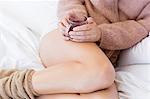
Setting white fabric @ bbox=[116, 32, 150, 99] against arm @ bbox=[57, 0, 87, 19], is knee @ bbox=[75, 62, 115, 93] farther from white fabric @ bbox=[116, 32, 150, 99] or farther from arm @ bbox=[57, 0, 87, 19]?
arm @ bbox=[57, 0, 87, 19]

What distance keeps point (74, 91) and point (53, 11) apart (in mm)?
631

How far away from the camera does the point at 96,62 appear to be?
100 cm

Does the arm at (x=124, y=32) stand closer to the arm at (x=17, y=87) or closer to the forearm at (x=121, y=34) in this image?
the forearm at (x=121, y=34)

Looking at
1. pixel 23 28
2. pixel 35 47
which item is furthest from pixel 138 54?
pixel 23 28

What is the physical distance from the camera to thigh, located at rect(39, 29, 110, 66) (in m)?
1.02

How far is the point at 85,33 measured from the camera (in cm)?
105

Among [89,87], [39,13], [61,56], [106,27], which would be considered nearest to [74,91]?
[89,87]

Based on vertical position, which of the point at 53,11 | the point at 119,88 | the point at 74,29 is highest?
the point at 74,29

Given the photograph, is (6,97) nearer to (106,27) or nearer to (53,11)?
(106,27)

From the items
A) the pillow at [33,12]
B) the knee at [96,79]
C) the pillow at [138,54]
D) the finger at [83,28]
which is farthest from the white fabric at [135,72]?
the pillow at [33,12]

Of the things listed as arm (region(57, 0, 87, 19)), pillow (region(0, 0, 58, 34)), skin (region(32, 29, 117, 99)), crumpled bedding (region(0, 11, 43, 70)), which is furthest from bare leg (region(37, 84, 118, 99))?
pillow (region(0, 0, 58, 34))

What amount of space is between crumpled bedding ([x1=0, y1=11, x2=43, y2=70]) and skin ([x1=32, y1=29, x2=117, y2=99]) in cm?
16

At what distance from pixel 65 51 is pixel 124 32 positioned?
25cm

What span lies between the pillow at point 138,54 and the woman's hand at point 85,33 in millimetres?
200
